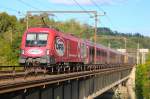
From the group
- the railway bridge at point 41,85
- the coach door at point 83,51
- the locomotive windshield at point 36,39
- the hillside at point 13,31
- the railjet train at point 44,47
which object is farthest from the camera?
the hillside at point 13,31

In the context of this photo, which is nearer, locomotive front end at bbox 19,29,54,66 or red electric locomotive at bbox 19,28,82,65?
locomotive front end at bbox 19,29,54,66

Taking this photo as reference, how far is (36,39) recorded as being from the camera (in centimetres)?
3212

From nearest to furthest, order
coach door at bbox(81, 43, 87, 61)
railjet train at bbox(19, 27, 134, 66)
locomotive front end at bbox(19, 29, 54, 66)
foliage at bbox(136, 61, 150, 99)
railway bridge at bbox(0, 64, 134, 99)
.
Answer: railway bridge at bbox(0, 64, 134, 99), locomotive front end at bbox(19, 29, 54, 66), railjet train at bbox(19, 27, 134, 66), coach door at bbox(81, 43, 87, 61), foliage at bbox(136, 61, 150, 99)

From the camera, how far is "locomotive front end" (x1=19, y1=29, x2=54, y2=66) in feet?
100

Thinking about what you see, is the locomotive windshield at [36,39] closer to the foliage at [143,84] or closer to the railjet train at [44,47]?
the railjet train at [44,47]

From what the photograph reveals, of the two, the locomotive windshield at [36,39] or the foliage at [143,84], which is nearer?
the locomotive windshield at [36,39]

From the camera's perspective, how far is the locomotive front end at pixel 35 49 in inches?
1204

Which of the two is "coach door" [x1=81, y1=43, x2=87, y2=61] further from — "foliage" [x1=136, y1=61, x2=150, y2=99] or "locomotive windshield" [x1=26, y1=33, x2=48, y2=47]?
"foliage" [x1=136, y1=61, x2=150, y2=99]

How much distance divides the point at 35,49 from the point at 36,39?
1.10m

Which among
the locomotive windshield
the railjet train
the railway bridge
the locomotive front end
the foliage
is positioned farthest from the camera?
the foliage

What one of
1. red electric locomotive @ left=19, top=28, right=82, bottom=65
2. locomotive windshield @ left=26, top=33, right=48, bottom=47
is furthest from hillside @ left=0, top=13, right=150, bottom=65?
locomotive windshield @ left=26, top=33, right=48, bottom=47

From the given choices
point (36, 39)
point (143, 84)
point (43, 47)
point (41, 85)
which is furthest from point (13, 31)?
point (41, 85)

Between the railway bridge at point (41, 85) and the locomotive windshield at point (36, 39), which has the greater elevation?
the locomotive windshield at point (36, 39)

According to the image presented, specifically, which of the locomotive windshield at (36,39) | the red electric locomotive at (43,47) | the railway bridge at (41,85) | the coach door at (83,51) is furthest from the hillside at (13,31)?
the railway bridge at (41,85)
